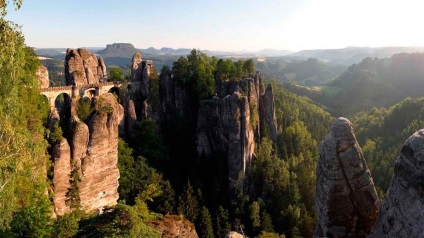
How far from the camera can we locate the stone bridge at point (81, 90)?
4388 centimetres

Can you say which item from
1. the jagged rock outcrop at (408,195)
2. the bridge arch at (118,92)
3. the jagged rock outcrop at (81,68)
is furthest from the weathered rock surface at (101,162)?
the jagged rock outcrop at (408,195)

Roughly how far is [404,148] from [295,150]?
190 feet

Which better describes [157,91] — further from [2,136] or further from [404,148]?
[404,148]

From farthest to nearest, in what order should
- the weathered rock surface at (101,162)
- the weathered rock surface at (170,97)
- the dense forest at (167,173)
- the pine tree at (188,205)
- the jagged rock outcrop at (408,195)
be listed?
the weathered rock surface at (170,97) < the pine tree at (188,205) < the weathered rock surface at (101,162) < the dense forest at (167,173) < the jagged rock outcrop at (408,195)

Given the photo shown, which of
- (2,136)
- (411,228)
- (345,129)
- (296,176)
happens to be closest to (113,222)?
(2,136)

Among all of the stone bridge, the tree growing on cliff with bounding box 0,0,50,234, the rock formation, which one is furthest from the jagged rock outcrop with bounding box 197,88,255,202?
the tree growing on cliff with bounding box 0,0,50,234

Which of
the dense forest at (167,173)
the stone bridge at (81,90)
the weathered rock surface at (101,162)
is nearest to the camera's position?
the dense forest at (167,173)

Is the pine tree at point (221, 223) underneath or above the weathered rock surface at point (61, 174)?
underneath

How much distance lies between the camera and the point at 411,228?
979 cm

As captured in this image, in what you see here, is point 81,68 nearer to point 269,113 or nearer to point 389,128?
point 269,113

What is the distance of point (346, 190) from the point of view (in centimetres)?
1420

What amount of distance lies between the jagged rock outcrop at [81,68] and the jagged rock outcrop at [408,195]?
4869cm

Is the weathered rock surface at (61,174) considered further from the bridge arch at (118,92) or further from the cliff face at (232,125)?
the cliff face at (232,125)

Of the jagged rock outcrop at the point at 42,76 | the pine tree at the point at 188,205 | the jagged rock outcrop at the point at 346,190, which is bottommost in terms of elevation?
the pine tree at the point at 188,205
